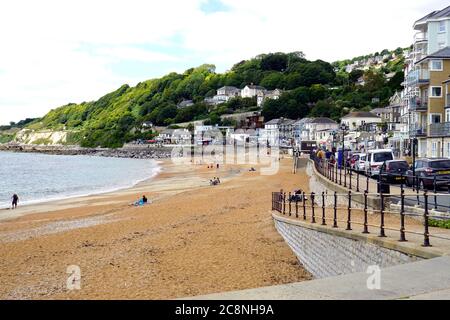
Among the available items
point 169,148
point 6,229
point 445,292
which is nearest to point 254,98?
point 169,148

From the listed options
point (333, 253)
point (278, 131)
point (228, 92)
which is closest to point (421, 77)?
point (333, 253)

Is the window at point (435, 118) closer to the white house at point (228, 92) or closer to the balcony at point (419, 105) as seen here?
the balcony at point (419, 105)

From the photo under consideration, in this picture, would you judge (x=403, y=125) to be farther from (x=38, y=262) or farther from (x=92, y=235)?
(x=38, y=262)

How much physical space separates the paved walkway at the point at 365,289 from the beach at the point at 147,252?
5729mm

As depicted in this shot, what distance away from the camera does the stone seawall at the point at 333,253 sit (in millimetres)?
8094

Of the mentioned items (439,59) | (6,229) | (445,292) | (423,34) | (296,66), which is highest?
(296,66)

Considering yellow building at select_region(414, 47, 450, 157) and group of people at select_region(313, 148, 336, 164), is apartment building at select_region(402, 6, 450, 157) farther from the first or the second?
group of people at select_region(313, 148, 336, 164)

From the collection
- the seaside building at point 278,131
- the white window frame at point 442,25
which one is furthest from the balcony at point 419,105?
the seaside building at point 278,131

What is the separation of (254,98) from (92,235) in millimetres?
159604

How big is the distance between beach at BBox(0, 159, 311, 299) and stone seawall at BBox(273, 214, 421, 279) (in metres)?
0.50

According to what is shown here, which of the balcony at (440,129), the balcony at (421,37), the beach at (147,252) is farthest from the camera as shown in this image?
the balcony at (421,37)

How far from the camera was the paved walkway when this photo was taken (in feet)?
16.6

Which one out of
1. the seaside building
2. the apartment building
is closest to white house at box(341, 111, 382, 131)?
the seaside building

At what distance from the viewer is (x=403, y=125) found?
2179 inches
